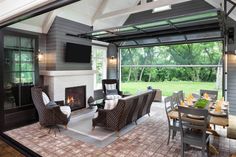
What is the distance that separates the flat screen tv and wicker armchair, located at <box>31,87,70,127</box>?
2088 mm

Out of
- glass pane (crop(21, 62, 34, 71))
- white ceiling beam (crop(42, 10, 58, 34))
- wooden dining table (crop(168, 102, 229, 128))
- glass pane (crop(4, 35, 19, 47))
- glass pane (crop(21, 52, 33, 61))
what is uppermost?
white ceiling beam (crop(42, 10, 58, 34))

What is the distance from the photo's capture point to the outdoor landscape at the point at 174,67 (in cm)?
745

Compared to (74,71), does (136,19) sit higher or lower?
higher

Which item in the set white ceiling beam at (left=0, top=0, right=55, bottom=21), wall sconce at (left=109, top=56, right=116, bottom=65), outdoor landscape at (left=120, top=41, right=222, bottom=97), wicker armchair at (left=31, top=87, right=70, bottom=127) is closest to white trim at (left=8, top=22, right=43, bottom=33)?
wicker armchair at (left=31, top=87, right=70, bottom=127)

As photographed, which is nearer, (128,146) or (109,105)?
(128,146)

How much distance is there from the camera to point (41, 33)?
6066mm

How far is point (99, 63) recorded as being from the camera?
872cm

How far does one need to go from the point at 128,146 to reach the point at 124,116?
79 centimetres

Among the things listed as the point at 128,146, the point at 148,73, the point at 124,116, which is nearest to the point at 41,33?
the point at 124,116

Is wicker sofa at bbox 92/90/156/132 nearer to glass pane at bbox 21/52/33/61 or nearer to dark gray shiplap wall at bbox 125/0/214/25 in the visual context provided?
glass pane at bbox 21/52/33/61

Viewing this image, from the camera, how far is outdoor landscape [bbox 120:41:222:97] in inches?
293

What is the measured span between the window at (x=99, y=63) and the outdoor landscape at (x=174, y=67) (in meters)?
1.14

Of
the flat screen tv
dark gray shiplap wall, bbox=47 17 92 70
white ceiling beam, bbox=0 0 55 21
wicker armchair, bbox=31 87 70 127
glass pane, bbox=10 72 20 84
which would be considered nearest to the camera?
white ceiling beam, bbox=0 0 55 21

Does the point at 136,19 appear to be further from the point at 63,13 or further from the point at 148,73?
the point at 63,13
